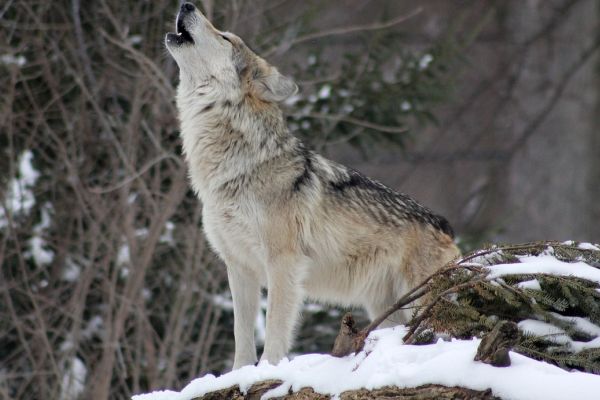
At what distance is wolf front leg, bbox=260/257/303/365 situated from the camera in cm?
610

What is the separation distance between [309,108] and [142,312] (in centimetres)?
335

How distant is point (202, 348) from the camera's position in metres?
10.8

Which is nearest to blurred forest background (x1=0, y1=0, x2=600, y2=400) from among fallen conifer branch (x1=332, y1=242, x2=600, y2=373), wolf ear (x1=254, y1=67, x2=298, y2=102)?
wolf ear (x1=254, y1=67, x2=298, y2=102)

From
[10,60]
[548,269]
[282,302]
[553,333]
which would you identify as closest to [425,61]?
[10,60]

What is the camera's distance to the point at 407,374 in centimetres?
414

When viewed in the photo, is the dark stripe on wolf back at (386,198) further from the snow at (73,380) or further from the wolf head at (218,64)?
the snow at (73,380)

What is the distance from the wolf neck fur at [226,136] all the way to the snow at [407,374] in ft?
6.27

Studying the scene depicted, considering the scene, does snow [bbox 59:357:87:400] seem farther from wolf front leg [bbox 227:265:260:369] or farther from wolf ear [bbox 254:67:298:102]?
wolf ear [bbox 254:67:298:102]

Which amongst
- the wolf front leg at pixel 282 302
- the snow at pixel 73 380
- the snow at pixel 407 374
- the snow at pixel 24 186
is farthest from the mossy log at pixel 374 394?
the snow at pixel 24 186

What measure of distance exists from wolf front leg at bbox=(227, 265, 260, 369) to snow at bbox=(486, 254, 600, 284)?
2197 millimetres

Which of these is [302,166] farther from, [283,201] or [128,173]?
[128,173]

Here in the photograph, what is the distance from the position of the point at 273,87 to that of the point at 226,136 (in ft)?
1.55

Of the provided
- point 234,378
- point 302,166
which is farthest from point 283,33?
point 234,378

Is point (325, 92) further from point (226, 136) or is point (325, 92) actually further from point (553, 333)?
point (553, 333)
